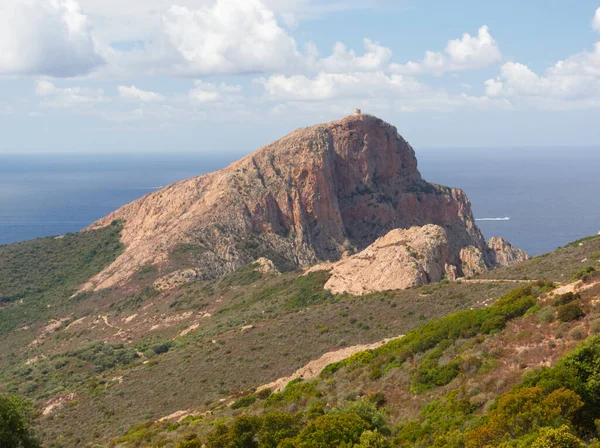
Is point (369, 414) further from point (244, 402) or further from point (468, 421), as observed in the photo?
point (244, 402)

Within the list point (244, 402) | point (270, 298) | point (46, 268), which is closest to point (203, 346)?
point (270, 298)

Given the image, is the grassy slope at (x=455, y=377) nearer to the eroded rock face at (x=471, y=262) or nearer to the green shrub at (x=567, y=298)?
the green shrub at (x=567, y=298)

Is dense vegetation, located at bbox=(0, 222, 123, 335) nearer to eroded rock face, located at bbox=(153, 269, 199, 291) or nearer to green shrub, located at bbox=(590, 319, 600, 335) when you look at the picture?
eroded rock face, located at bbox=(153, 269, 199, 291)

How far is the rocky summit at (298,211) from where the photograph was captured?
7081cm

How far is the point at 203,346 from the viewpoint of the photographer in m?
39.8

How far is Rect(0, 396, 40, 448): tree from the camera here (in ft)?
67.5

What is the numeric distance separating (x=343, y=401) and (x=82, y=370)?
28084 mm

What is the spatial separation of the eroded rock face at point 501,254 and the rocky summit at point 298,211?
157 mm

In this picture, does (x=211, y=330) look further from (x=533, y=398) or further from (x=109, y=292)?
(x=533, y=398)

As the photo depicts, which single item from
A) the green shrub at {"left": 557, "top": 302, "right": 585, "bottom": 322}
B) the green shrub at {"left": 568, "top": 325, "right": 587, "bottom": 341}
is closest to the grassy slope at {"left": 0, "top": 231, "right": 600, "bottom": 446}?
the green shrub at {"left": 568, "top": 325, "right": 587, "bottom": 341}

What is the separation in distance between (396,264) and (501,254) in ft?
121

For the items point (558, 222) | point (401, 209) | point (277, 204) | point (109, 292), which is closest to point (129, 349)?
point (109, 292)

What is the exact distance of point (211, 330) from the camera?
153ft

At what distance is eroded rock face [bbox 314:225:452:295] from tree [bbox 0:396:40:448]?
29.9 meters
